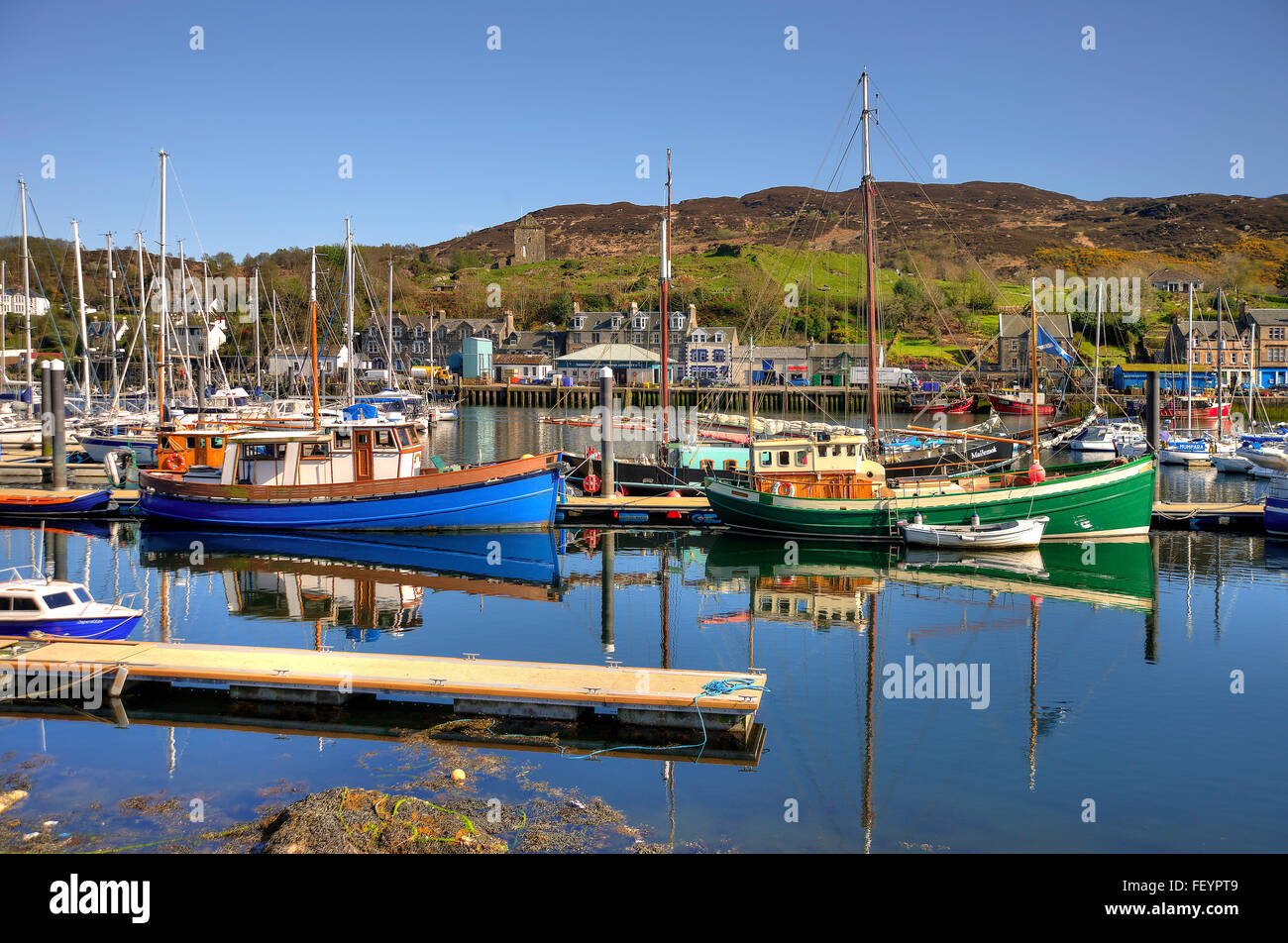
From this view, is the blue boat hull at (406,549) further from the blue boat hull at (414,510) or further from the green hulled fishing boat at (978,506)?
the green hulled fishing boat at (978,506)

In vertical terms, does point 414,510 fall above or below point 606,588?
above

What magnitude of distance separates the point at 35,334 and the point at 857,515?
8960 centimetres

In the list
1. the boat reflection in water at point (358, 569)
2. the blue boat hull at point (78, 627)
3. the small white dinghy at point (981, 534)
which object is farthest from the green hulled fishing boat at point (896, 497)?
the blue boat hull at point (78, 627)

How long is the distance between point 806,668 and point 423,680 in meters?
6.88

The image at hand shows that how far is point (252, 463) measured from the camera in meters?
31.7

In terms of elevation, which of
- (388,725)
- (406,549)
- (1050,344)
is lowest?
(388,725)

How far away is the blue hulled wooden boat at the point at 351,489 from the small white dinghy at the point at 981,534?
1099 cm

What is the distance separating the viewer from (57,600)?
17000 mm

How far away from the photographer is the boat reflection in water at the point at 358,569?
22031 mm

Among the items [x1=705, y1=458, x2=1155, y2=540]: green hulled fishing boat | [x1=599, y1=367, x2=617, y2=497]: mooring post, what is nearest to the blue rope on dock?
[x1=705, y1=458, x2=1155, y2=540]: green hulled fishing boat

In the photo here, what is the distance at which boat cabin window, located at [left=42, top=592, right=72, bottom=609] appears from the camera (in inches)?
663

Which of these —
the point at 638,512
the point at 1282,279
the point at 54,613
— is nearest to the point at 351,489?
the point at 638,512

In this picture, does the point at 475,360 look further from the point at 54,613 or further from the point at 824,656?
the point at 824,656
